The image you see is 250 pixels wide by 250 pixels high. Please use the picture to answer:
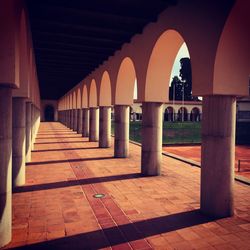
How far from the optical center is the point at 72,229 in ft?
17.7

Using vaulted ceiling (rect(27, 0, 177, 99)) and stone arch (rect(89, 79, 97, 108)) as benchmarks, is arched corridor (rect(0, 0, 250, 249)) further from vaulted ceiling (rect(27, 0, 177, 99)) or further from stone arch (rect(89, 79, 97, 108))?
stone arch (rect(89, 79, 97, 108))

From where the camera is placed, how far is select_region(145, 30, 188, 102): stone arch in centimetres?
896

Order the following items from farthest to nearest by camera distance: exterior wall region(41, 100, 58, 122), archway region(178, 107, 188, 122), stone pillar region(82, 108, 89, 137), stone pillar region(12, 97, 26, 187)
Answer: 1. archway region(178, 107, 188, 122)
2. exterior wall region(41, 100, 58, 122)
3. stone pillar region(82, 108, 89, 137)
4. stone pillar region(12, 97, 26, 187)

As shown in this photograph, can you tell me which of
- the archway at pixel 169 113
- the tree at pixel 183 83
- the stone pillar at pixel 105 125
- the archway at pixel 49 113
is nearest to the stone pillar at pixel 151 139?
the stone pillar at pixel 105 125

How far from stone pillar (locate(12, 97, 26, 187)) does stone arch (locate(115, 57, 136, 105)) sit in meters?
5.82

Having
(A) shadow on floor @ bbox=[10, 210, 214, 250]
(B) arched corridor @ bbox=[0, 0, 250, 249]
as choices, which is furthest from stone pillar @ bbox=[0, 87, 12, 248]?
(A) shadow on floor @ bbox=[10, 210, 214, 250]

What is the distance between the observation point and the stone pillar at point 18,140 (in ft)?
26.9

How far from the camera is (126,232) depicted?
5367mm

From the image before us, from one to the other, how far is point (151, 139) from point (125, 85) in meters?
4.34

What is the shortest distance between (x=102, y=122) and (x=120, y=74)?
16.0 feet

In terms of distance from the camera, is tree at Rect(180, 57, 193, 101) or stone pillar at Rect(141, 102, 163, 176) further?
tree at Rect(180, 57, 193, 101)

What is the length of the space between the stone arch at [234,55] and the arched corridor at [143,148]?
0.02 m

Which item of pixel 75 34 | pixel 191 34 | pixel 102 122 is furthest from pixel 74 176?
pixel 102 122

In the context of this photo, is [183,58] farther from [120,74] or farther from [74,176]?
[74,176]
